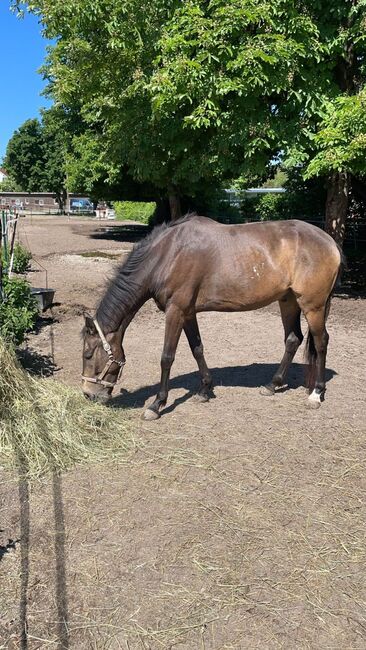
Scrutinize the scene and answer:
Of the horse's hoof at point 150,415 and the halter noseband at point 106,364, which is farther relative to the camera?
the horse's hoof at point 150,415

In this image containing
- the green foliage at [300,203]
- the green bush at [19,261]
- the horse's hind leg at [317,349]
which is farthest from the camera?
the green foliage at [300,203]

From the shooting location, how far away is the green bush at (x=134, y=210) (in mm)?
47344

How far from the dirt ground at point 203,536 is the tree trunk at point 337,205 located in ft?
22.2

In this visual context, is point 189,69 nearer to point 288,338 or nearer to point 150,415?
point 288,338

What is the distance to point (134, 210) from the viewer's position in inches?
2000

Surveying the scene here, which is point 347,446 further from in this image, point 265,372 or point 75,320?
point 75,320

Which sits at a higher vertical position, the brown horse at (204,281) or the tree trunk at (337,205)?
the tree trunk at (337,205)

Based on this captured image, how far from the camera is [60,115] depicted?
26.7 meters

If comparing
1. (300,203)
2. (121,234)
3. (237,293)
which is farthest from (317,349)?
(121,234)

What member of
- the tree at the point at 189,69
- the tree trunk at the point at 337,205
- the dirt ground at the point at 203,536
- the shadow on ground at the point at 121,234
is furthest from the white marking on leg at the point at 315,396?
the shadow on ground at the point at 121,234

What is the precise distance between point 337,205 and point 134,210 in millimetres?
41121

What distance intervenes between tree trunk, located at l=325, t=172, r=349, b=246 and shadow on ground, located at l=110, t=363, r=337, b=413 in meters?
5.78

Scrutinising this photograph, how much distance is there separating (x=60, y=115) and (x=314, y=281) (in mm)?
25287

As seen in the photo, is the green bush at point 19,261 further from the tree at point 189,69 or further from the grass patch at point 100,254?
the grass patch at point 100,254
